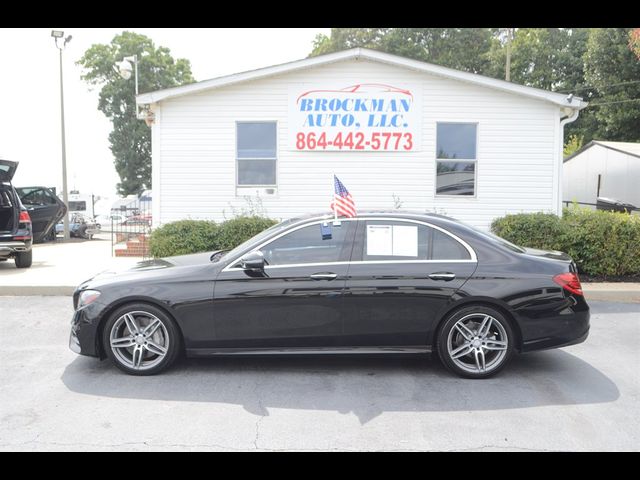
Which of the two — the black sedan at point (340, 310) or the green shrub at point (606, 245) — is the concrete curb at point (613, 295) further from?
the black sedan at point (340, 310)

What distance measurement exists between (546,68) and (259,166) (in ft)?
82.5

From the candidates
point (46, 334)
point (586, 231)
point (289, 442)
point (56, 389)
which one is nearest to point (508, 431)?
point (289, 442)

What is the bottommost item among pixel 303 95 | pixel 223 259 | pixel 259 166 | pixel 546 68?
pixel 223 259

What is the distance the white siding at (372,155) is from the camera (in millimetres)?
12016

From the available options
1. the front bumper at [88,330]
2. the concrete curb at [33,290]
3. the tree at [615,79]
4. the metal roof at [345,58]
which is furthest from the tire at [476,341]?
the tree at [615,79]

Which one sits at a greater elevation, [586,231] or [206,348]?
[586,231]

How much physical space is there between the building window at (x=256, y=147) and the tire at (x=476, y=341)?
7580 millimetres

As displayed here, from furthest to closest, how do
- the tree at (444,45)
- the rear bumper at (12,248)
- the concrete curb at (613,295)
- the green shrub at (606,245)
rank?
the tree at (444,45) → the rear bumper at (12,248) → the green shrub at (606,245) → the concrete curb at (613,295)

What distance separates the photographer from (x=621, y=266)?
9797mm

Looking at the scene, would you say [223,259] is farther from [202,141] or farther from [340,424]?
[202,141]

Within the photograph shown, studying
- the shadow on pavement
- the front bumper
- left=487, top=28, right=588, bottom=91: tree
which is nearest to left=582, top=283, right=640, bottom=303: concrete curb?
the shadow on pavement

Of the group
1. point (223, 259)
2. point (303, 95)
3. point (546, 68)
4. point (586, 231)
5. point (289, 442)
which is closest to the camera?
point (289, 442)

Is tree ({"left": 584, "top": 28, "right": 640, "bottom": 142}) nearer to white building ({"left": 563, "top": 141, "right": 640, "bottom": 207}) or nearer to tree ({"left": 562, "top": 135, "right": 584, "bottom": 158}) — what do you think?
tree ({"left": 562, "top": 135, "right": 584, "bottom": 158})

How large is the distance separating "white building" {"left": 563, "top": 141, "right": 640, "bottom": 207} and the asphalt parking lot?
601 inches
